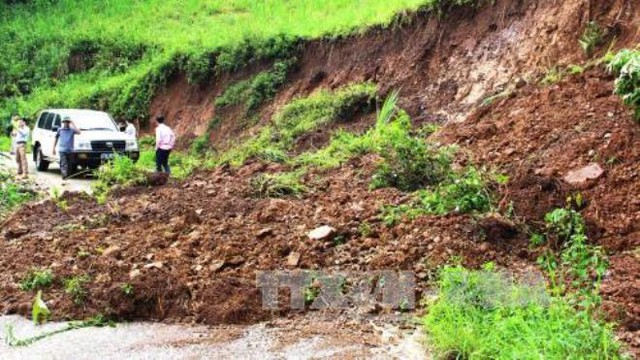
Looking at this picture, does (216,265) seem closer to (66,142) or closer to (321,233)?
(321,233)

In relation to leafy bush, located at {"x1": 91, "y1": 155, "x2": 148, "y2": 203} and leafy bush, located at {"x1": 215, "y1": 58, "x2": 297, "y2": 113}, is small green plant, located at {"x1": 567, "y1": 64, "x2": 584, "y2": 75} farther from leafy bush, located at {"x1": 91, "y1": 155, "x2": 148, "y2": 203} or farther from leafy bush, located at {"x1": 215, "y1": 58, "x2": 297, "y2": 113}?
leafy bush, located at {"x1": 215, "y1": 58, "x2": 297, "y2": 113}

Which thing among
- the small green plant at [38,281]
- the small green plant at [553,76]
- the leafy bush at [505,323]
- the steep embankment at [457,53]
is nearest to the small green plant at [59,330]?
the small green plant at [38,281]

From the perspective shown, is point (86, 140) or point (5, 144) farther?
point (5, 144)

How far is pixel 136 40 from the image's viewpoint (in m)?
30.0

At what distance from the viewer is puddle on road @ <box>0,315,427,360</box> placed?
6145 mm

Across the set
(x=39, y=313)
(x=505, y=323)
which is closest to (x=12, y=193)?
(x=39, y=313)

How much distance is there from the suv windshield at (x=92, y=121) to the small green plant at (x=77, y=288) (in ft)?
36.1

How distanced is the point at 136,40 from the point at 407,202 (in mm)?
23380

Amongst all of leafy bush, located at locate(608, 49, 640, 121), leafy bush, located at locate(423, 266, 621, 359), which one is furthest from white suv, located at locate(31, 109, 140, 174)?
leafy bush, located at locate(423, 266, 621, 359)

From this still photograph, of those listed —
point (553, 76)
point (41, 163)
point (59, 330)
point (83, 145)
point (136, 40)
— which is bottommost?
point (41, 163)

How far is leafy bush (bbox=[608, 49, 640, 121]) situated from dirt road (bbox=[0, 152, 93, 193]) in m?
10.3

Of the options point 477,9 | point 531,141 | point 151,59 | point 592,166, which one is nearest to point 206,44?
point 151,59

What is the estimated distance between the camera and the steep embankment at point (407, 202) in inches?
293

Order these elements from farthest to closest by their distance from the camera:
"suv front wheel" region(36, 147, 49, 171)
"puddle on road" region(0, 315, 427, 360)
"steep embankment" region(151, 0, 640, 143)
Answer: "suv front wheel" region(36, 147, 49, 171), "steep embankment" region(151, 0, 640, 143), "puddle on road" region(0, 315, 427, 360)
